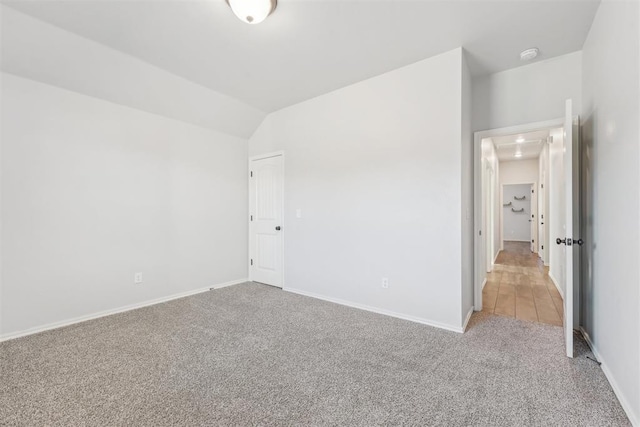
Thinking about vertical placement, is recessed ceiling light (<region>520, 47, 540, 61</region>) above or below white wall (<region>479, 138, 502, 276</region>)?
above

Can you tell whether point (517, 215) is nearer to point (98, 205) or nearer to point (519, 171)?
point (519, 171)

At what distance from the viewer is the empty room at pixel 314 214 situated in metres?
1.63

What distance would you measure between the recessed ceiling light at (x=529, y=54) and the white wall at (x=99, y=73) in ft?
10.7

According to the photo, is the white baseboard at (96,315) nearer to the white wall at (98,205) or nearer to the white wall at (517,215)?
the white wall at (98,205)

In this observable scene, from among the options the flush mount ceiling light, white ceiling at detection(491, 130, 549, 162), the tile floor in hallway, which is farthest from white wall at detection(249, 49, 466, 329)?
white ceiling at detection(491, 130, 549, 162)

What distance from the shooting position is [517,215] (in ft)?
31.4

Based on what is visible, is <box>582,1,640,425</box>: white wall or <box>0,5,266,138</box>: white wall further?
<box>0,5,266,138</box>: white wall

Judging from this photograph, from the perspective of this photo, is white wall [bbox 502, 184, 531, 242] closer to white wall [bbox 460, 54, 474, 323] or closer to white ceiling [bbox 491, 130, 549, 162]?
white ceiling [bbox 491, 130, 549, 162]

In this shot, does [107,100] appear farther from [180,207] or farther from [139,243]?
[139,243]

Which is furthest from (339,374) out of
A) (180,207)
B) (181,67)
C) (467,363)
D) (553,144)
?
(553,144)

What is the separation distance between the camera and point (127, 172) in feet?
10.5

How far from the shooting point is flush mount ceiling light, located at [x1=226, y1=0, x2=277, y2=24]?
6.01ft

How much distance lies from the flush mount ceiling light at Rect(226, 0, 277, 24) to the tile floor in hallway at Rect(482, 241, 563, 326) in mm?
3573

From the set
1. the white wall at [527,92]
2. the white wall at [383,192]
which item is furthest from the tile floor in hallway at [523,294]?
the white wall at [527,92]
